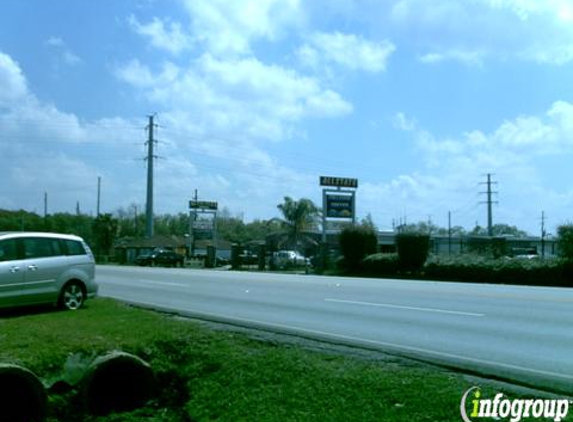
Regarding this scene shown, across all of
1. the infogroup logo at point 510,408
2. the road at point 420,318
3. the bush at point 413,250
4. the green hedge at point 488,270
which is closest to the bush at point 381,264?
the green hedge at point 488,270

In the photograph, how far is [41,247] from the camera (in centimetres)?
1409

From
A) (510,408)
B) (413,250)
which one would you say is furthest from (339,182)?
(510,408)

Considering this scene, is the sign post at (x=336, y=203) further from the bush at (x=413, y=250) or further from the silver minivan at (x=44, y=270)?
the silver minivan at (x=44, y=270)

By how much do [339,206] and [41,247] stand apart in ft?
122

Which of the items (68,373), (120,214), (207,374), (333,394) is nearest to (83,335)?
(68,373)

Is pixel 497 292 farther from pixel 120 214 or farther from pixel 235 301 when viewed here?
pixel 120 214

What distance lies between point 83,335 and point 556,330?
7930mm

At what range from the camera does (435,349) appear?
10.1 meters

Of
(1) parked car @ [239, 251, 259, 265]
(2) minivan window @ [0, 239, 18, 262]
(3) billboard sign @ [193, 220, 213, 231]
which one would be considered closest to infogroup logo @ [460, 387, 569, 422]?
(2) minivan window @ [0, 239, 18, 262]

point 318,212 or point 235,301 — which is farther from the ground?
point 318,212

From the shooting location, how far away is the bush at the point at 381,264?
118 feet

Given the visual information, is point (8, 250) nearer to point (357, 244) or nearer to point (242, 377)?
point (242, 377)

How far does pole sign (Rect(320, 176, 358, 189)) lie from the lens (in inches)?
1991

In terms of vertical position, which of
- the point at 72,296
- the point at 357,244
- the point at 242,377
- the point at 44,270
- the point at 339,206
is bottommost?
the point at 242,377
